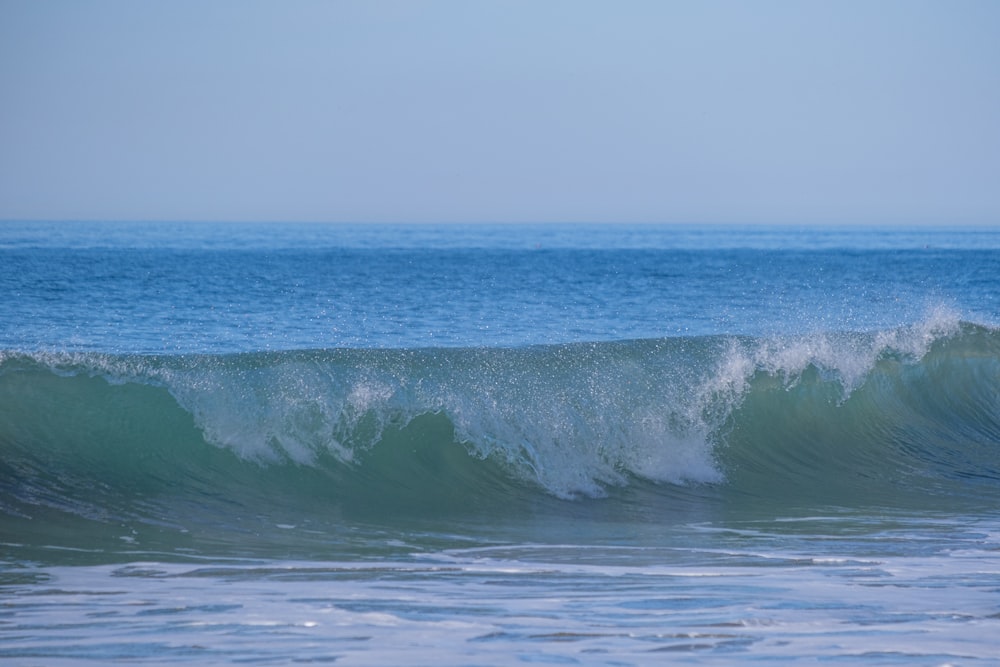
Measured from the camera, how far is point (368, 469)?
9.80 m

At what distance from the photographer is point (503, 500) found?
9203 mm

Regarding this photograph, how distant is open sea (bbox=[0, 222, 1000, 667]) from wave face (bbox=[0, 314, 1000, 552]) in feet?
0.10

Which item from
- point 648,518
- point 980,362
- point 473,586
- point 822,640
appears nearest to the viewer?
point 822,640

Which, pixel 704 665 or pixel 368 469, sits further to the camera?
pixel 368 469

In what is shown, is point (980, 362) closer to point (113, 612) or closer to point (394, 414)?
point (394, 414)

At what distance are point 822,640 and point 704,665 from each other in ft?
2.47

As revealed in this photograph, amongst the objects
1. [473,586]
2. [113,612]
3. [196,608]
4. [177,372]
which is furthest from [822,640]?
[177,372]

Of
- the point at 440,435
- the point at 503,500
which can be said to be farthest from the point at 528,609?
→ the point at 440,435

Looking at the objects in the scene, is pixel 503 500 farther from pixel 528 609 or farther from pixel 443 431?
pixel 528 609

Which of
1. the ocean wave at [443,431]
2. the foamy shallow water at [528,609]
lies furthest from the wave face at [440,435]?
the foamy shallow water at [528,609]

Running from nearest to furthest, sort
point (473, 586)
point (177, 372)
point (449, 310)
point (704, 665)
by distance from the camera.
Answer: point (704, 665), point (473, 586), point (177, 372), point (449, 310)

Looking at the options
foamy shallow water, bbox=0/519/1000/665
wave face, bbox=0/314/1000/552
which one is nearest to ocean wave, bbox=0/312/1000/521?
wave face, bbox=0/314/1000/552

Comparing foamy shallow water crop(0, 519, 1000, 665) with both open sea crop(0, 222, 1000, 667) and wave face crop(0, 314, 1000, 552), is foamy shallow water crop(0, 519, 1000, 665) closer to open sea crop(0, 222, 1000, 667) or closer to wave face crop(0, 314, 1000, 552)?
open sea crop(0, 222, 1000, 667)

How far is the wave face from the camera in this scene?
931cm
